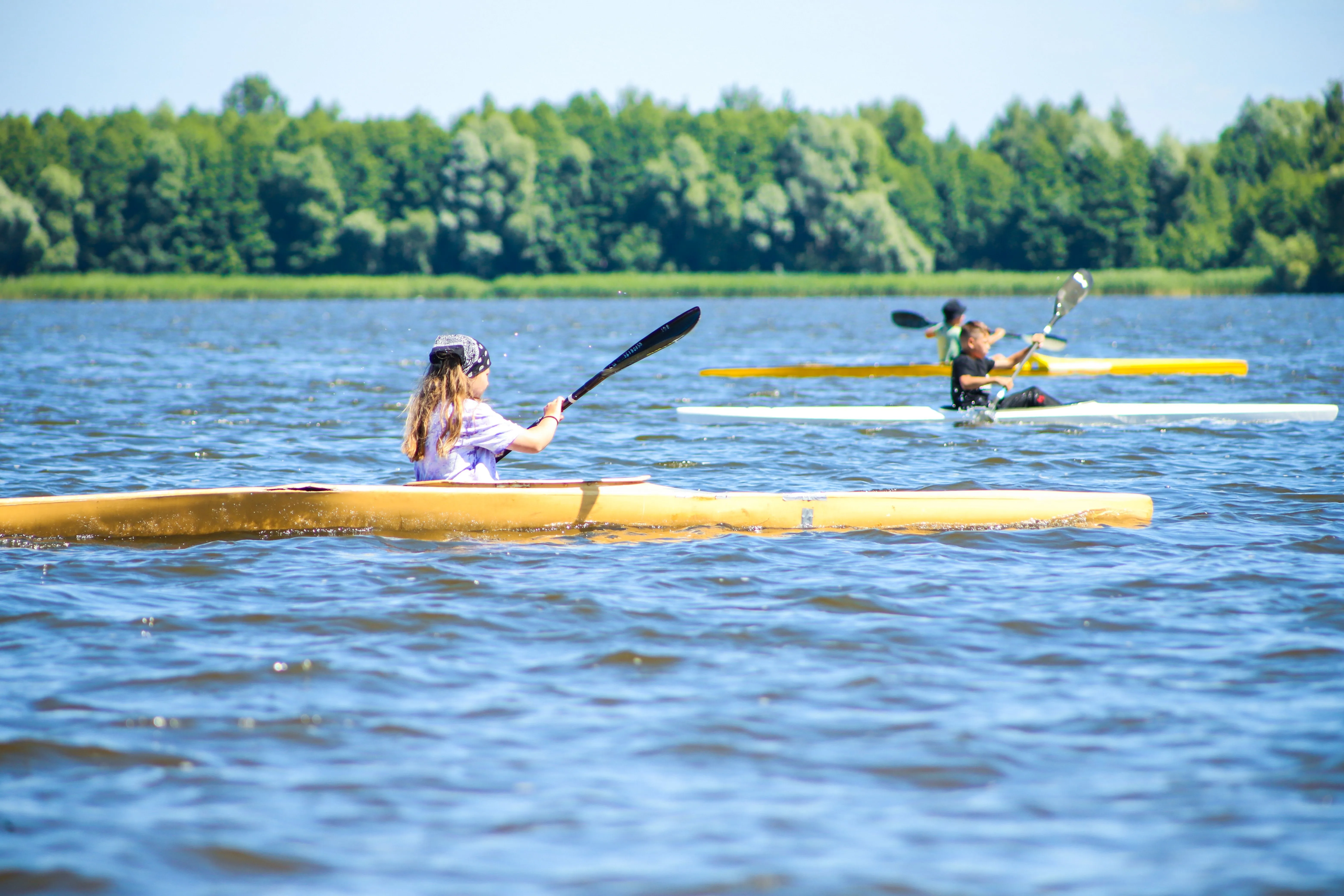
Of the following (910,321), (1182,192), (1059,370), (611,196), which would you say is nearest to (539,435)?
(910,321)

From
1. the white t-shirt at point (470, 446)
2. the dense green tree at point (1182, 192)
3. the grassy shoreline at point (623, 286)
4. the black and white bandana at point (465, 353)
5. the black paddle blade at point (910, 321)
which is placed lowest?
the white t-shirt at point (470, 446)

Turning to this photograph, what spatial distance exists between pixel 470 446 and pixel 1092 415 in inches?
293

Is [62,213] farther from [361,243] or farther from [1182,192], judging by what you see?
[1182,192]

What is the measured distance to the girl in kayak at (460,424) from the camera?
6828 mm

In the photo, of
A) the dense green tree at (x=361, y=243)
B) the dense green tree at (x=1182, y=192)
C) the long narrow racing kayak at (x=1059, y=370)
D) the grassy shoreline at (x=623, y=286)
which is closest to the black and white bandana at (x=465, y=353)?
the long narrow racing kayak at (x=1059, y=370)

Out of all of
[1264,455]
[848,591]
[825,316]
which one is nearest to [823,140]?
[825,316]

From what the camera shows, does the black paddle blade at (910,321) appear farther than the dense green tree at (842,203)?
No

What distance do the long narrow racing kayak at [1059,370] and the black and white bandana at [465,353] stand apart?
1025 cm

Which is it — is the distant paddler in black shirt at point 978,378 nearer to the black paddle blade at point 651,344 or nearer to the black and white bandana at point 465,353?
the black paddle blade at point 651,344

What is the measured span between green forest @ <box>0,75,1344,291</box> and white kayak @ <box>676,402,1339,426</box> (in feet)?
175

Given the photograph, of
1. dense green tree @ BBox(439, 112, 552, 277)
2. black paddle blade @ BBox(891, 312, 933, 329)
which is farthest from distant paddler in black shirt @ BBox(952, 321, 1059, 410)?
dense green tree @ BBox(439, 112, 552, 277)

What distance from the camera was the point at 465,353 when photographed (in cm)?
684

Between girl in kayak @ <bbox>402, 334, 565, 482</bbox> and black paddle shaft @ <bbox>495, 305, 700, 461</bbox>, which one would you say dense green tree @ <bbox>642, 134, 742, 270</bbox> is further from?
girl in kayak @ <bbox>402, 334, 565, 482</bbox>

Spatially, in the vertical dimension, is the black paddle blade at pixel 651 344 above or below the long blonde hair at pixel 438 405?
above
